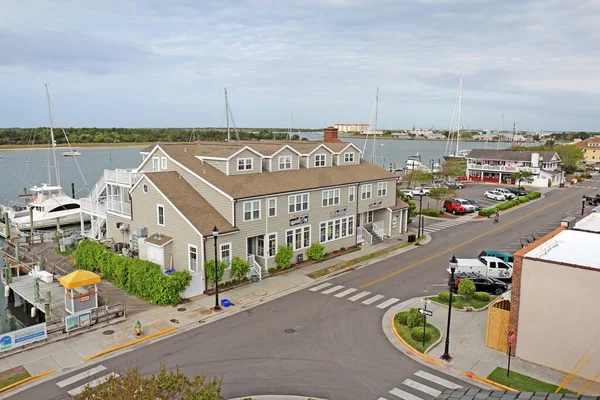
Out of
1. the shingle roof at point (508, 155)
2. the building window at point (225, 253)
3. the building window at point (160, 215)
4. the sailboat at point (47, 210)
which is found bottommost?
the sailboat at point (47, 210)

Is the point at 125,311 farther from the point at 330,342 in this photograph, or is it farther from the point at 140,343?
the point at 330,342

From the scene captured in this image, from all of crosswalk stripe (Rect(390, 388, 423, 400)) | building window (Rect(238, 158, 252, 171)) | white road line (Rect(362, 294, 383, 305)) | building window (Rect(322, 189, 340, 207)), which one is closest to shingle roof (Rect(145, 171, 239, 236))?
building window (Rect(238, 158, 252, 171))

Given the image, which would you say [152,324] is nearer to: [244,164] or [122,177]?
[244,164]

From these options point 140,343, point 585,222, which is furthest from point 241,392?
point 585,222

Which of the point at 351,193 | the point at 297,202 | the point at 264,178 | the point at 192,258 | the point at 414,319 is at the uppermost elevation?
the point at 264,178

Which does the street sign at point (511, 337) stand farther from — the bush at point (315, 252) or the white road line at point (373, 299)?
the bush at point (315, 252)

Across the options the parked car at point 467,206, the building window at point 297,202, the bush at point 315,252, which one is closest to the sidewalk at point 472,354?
the bush at point 315,252

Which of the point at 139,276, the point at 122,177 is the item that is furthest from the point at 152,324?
the point at 122,177
